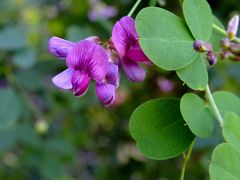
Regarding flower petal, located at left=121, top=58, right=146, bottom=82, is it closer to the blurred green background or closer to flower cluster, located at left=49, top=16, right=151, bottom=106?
flower cluster, located at left=49, top=16, right=151, bottom=106

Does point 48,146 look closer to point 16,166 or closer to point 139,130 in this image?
point 16,166

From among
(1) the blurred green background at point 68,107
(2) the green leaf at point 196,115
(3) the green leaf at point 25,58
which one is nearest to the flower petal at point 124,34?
(2) the green leaf at point 196,115

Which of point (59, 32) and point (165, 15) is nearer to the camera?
point (165, 15)

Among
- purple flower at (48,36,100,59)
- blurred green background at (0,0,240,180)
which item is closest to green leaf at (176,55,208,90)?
purple flower at (48,36,100,59)

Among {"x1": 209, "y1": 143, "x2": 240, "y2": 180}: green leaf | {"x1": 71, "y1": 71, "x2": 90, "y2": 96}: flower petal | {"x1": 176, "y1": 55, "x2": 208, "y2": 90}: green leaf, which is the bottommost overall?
{"x1": 209, "y1": 143, "x2": 240, "y2": 180}: green leaf

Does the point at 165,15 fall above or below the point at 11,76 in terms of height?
above

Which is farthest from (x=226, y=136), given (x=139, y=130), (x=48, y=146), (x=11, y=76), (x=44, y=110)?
(x=44, y=110)
